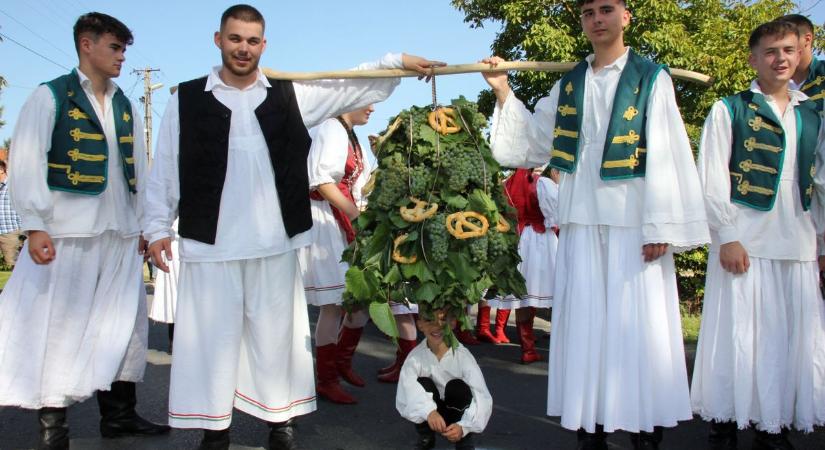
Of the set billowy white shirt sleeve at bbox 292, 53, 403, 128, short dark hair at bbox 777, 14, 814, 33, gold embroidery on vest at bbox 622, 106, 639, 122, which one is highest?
short dark hair at bbox 777, 14, 814, 33

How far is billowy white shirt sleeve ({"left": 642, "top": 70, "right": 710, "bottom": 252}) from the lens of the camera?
348 centimetres

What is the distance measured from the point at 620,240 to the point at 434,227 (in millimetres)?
1000

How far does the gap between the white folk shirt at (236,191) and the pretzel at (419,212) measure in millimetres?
761

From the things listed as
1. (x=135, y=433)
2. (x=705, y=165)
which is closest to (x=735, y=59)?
(x=705, y=165)

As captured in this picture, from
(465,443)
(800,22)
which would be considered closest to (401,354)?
(465,443)

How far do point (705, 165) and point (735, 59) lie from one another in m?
12.3

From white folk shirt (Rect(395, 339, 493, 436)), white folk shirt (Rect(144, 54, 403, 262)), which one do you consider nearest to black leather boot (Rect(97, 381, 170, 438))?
white folk shirt (Rect(144, 54, 403, 262))

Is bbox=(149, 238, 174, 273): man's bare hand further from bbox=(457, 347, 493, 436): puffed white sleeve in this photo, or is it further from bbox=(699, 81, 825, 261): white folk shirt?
bbox=(699, 81, 825, 261): white folk shirt

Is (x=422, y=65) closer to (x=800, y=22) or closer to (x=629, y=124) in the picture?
(x=629, y=124)

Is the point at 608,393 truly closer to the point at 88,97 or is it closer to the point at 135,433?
the point at 135,433

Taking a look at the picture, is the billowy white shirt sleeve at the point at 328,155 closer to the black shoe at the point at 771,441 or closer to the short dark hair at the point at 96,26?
the short dark hair at the point at 96,26

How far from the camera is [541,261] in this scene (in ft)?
23.9

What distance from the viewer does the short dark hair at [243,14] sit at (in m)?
3.73

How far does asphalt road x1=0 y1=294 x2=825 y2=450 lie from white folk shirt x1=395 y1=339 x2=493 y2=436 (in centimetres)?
47
